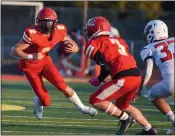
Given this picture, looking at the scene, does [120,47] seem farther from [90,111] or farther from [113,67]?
[90,111]

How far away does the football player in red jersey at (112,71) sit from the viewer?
7418mm

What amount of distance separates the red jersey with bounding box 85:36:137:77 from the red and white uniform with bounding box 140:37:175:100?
311mm

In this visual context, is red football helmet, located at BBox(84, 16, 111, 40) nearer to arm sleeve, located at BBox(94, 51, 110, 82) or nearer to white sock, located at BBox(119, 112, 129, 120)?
arm sleeve, located at BBox(94, 51, 110, 82)

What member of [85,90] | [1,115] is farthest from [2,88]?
[1,115]

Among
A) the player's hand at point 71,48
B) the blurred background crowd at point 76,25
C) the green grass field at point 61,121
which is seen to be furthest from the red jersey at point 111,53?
the blurred background crowd at point 76,25

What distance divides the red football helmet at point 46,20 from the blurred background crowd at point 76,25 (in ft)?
30.8

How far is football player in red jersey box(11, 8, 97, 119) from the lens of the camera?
856cm

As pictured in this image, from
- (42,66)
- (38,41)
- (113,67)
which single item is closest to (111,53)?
(113,67)

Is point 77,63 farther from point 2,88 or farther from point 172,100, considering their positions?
point 172,100

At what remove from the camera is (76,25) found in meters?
23.1

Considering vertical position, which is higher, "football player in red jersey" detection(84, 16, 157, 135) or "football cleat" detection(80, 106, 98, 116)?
"football player in red jersey" detection(84, 16, 157, 135)

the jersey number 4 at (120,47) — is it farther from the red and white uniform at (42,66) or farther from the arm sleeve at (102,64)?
the red and white uniform at (42,66)

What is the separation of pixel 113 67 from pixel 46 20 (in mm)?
1488

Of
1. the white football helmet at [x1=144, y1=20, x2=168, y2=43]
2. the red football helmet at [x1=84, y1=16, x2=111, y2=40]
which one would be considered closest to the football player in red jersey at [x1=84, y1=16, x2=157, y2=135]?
the red football helmet at [x1=84, y1=16, x2=111, y2=40]
